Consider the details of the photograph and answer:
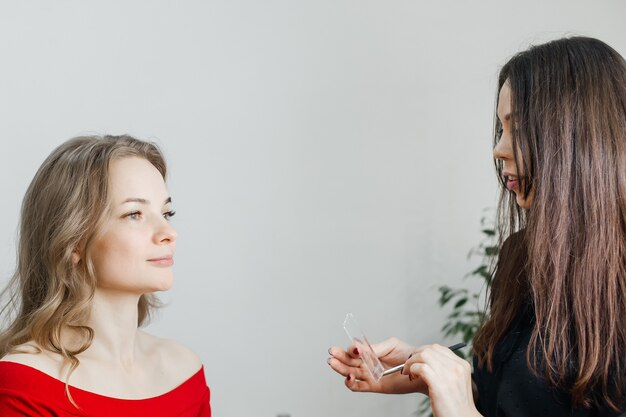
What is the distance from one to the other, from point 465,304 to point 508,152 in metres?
1.49

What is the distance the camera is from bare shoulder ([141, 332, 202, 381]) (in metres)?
1.72

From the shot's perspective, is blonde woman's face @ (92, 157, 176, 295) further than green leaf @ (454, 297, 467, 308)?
No

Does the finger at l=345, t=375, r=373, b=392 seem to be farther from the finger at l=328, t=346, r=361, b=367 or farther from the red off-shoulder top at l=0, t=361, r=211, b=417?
the red off-shoulder top at l=0, t=361, r=211, b=417

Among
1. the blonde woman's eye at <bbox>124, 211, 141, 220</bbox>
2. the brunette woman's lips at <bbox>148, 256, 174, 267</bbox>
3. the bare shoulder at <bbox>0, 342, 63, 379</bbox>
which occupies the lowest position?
the bare shoulder at <bbox>0, 342, 63, 379</bbox>

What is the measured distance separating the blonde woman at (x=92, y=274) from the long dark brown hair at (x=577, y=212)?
0.75 meters

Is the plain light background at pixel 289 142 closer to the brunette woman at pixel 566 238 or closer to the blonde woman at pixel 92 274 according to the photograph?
the blonde woman at pixel 92 274

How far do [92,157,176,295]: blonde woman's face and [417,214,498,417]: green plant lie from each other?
133 cm

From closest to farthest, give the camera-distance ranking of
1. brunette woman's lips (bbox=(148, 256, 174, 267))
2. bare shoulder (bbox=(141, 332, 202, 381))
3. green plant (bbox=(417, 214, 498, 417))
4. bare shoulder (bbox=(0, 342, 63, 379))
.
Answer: bare shoulder (bbox=(0, 342, 63, 379))
brunette woman's lips (bbox=(148, 256, 174, 267))
bare shoulder (bbox=(141, 332, 202, 381))
green plant (bbox=(417, 214, 498, 417))

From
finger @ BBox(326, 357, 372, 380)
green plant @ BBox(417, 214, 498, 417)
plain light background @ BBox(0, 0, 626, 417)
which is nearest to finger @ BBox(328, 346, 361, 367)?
finger @ BBox(326, 357, 372, 380)

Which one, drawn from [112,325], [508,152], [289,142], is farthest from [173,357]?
[289,142]

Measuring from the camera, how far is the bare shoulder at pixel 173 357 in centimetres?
172

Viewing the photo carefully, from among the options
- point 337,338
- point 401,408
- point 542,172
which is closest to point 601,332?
point 542,172

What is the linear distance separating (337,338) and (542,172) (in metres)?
1.32

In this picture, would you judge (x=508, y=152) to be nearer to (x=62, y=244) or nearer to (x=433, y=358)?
(x=433, y=358)
